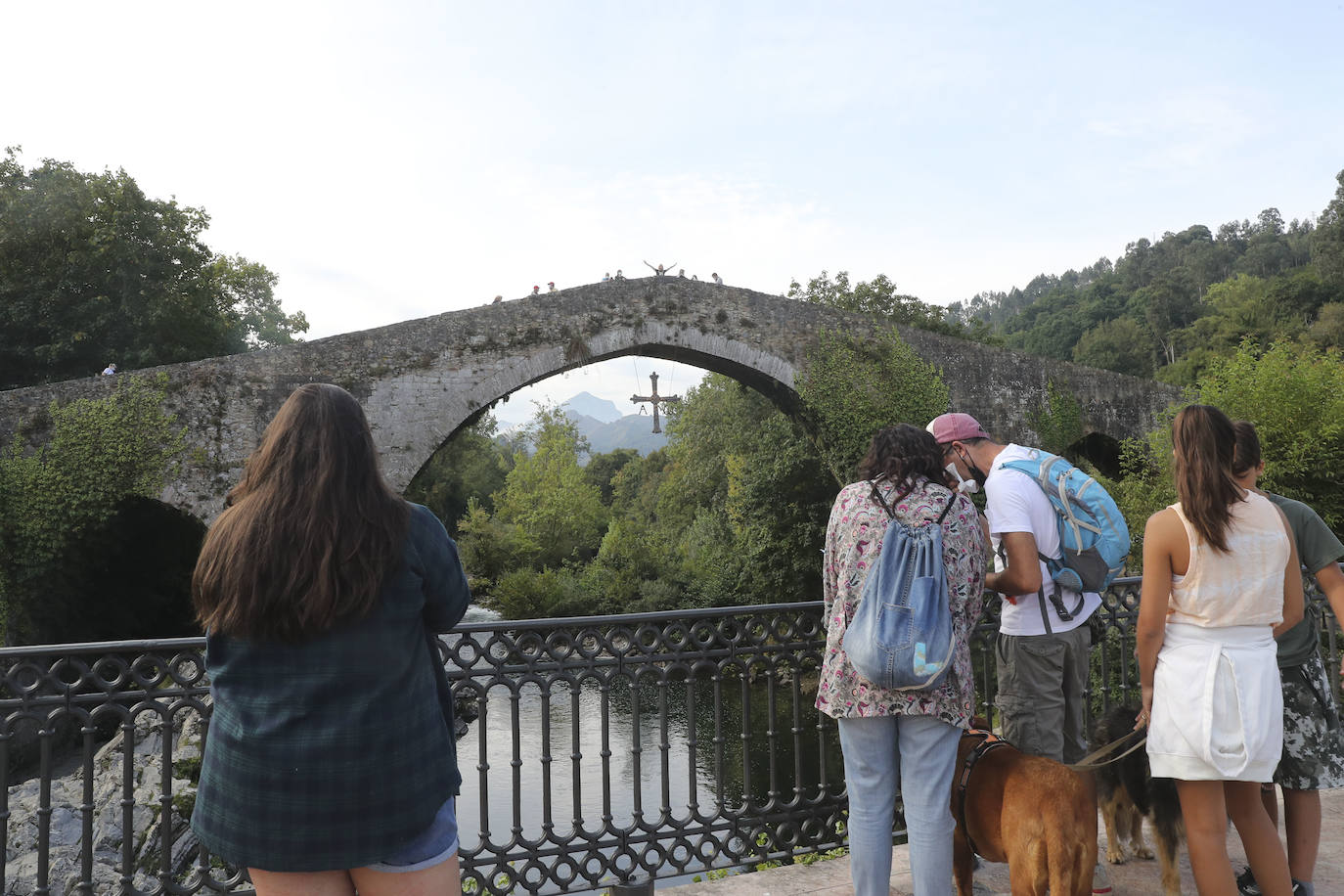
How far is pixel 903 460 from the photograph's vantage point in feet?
8.21

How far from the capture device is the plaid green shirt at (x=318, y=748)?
1549mm

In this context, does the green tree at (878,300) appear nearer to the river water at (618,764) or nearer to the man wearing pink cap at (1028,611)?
the river water at (618,764)

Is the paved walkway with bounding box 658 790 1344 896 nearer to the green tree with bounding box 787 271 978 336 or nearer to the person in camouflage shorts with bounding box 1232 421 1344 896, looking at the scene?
the person in camouflage shorts with bounding box 1232 421 1344 896

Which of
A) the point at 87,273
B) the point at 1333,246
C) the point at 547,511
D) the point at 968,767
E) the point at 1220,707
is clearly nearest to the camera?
the point at 1220,707

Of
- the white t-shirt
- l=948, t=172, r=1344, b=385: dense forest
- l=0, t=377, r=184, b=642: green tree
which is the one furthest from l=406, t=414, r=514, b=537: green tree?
the white t-shirt

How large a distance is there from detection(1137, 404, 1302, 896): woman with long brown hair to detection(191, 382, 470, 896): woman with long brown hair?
2.04 m

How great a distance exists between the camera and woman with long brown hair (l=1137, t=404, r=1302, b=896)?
2.49 metres

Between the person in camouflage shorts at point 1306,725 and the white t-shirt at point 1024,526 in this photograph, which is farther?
the person in camouflage shorts at point 1306,725

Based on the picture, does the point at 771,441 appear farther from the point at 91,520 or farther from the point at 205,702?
the point at 205,702

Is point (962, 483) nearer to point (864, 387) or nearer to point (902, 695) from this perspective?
point (902, 695)

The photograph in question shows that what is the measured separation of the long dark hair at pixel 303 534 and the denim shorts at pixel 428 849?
44 cm

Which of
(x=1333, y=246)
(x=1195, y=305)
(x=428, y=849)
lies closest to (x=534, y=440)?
(x=1333, y=246)

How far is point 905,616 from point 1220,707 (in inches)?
38.3

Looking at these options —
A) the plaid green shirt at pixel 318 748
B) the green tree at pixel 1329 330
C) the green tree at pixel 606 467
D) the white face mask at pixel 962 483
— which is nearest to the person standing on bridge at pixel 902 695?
the white face mask at pixel 962 483
